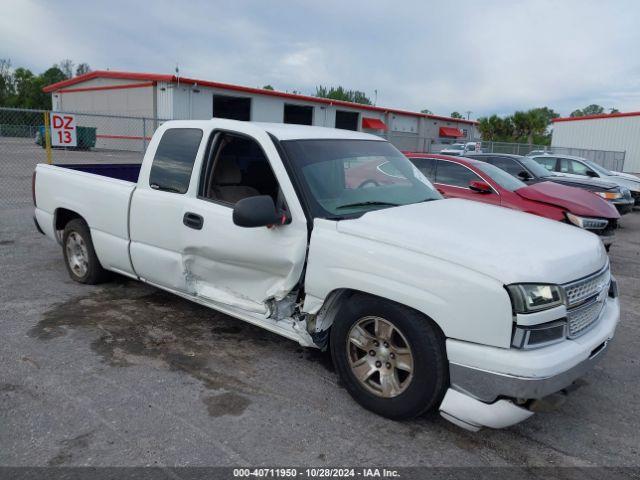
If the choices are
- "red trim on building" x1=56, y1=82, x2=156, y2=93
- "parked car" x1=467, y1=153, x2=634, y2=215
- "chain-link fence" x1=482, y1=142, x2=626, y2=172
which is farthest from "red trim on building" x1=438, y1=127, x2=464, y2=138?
"parked car" x1=467, y1=153, x2=634, y2=215

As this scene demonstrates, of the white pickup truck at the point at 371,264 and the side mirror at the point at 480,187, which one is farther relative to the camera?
the side mirror at the point at 480,187

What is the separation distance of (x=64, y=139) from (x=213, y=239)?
8.16 m

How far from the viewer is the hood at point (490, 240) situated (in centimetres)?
285

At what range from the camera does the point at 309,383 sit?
3.75 m

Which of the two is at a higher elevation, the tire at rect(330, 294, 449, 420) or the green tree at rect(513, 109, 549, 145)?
the green tree at rect(513, 109, 549, 145)

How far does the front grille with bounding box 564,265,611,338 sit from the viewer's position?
300 cm

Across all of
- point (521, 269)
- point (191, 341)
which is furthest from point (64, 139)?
point (521, 269)

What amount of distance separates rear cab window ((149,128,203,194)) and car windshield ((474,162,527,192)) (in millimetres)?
5322

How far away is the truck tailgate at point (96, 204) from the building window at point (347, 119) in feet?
122

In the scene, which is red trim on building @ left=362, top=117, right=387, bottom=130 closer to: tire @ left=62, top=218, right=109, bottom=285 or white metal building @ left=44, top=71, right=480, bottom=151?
white metal building @ left=44, top=71, right=480, bottom=151

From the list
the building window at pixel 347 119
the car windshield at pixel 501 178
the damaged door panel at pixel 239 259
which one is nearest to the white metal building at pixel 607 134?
the building window at pixel 347 119

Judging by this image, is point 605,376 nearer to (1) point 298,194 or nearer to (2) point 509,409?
(2) point 509,409

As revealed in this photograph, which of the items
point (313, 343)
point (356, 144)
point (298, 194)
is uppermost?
point (356, 144)

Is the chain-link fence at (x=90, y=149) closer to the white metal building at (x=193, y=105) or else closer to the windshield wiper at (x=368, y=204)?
the white metal building at (x=193, y=105)
